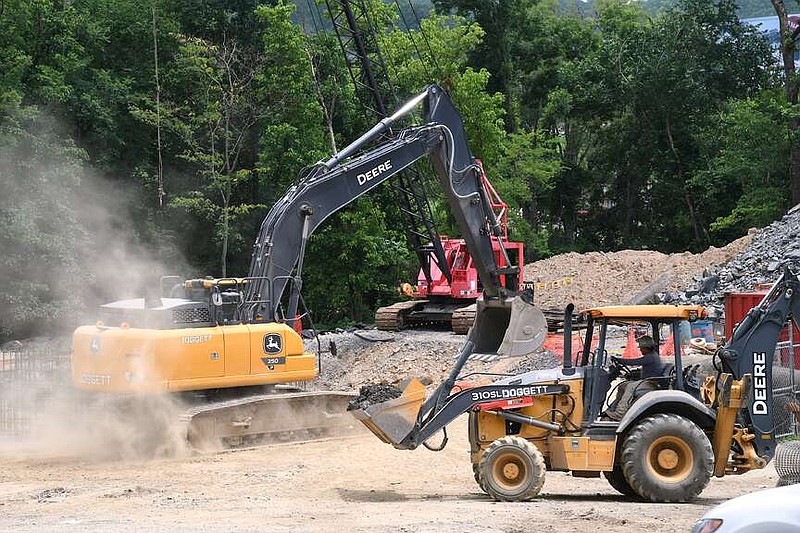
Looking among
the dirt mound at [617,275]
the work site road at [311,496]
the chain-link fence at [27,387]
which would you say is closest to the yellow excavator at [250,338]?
the work site road at [311,496]

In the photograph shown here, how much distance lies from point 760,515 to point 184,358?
11.8m

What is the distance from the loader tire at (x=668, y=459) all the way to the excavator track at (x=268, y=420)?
752 centimetres

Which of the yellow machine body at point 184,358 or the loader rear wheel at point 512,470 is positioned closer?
the loader rear wheel at point 512,470

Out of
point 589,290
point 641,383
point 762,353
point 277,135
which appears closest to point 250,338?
point 641,383

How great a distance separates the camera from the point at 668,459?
39.5ft

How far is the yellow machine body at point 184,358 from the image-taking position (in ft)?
55.8

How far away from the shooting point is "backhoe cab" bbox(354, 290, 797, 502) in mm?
11984

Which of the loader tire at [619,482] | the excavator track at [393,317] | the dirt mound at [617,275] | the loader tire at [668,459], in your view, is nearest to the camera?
the loader tire at [668,459]

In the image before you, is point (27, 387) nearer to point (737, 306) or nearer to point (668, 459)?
point (668, 459)

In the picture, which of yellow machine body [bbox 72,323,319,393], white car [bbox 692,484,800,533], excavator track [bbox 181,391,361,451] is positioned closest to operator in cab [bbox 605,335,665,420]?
white car [bbox 692,484,800,533]

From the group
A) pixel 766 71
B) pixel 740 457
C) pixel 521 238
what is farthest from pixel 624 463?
pixel 766 71

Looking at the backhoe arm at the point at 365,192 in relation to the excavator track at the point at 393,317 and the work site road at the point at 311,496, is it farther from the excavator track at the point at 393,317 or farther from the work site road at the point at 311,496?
the excavator track at the point at 393,317

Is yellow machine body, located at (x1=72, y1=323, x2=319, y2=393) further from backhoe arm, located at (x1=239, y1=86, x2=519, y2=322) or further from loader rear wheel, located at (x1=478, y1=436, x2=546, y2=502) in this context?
loader rear wheel, located at (x1=478, y1=436, x2=546, y2=502)

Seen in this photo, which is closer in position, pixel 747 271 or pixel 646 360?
pixel 646 360
